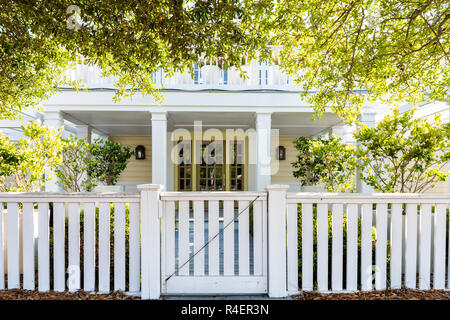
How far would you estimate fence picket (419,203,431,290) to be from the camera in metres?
2.41

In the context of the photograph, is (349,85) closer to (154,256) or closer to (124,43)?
(124,43)

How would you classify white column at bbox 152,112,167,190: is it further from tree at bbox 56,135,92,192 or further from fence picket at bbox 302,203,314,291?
fence picket at bbox 302,203,314,291

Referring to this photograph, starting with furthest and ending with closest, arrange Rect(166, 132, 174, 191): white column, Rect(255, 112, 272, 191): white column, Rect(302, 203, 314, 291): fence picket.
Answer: Rect(166, 132, 174, 191): white column, Rect(255, 112, 272, 191): white column, Rect(302, 203, 314, 291): fence picket

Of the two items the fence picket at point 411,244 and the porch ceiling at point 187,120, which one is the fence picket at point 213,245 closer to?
the fence picket at point 411,244

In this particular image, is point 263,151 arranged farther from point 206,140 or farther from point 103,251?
point 103,251

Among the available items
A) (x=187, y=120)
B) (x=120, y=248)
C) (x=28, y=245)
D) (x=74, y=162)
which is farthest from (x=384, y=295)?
(x=187, y=120)

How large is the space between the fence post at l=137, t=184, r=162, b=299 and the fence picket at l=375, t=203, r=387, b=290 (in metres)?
2.03

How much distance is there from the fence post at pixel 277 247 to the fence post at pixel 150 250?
3.30 ft

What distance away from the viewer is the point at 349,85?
3469 millimetres

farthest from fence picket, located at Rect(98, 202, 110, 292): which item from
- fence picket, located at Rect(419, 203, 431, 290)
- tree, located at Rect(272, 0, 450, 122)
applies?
fence picket, located at Rect(419, 203, 431, 290)

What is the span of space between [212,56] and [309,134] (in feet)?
25.9

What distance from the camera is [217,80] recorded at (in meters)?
6.06

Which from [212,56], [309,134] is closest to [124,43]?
[212,56]

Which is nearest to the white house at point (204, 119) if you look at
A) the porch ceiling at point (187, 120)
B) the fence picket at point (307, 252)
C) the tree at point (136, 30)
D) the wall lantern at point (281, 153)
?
the porch ceiling at point (187, 120)
